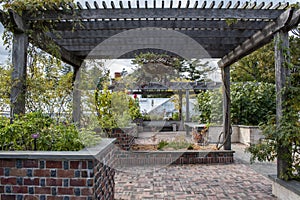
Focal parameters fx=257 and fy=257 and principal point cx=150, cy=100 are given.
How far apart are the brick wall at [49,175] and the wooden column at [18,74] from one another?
45.9 inches

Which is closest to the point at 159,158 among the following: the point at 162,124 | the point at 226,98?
the point at 226,98

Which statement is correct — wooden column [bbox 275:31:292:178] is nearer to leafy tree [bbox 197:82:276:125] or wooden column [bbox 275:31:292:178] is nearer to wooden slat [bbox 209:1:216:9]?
wooden slat [bbox 209:1:216:9]

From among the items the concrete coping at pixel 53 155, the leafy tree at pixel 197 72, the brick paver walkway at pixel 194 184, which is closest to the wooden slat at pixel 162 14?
the concrete coping at pixel 53 155

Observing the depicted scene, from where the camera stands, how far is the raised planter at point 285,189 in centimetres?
268

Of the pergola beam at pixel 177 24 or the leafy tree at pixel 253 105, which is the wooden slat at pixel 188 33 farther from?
the leafy tree at pixel 253 105

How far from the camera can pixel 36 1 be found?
10.00 ft

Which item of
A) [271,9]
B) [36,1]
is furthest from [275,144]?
[36,1]

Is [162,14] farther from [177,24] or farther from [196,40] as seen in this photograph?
[196,40]

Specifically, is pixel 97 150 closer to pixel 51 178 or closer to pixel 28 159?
pixel 51 178

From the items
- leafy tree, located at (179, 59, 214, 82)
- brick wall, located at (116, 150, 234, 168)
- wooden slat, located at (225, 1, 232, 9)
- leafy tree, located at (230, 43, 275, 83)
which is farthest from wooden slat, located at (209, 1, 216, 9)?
leafy tree, located at (230, 43, 275, 83)

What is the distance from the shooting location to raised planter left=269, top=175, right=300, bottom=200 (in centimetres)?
268

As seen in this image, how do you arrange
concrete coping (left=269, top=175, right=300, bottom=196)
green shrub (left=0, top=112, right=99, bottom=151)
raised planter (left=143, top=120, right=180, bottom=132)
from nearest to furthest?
green shrub (left=0, top=112, right=99, bottom=151) → concrete coping (left=269, top=175, right=300, bottom=196) → raised planter (left=143, top=120, right=180, bottom=132)

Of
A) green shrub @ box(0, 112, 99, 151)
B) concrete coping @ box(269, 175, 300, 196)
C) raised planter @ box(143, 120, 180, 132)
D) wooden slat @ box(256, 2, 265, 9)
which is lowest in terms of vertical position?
concrete coping @ box(269, 175, 300, 196)

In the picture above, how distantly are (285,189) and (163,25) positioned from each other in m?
2.51
